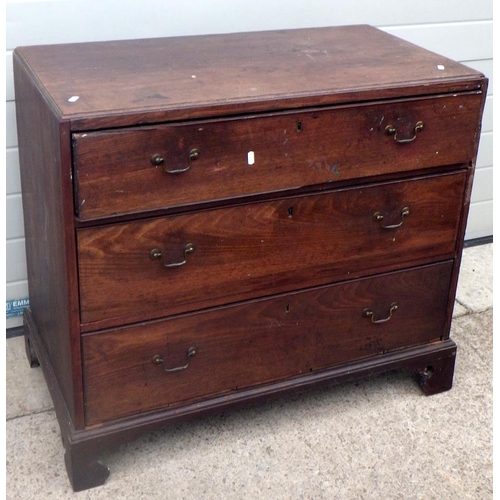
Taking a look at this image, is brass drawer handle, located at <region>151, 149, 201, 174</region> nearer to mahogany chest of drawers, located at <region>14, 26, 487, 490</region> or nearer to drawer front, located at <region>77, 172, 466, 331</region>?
mahogany chest of drawers, located at <region>14, 26, 487, 490</region>

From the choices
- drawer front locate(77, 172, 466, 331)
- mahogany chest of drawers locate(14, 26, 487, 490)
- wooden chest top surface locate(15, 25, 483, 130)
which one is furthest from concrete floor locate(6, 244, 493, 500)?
wooden chest top surface locate(15, 25, 483, 130)

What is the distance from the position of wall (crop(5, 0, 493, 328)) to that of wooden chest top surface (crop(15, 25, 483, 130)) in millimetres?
152

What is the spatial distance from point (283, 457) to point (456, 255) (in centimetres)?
73

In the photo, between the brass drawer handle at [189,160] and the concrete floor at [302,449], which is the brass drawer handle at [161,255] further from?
the concrete floor at [302,449]

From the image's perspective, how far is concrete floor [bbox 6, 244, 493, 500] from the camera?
224 centimetres

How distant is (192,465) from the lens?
2.31 meters

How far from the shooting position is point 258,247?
2168 millimetres

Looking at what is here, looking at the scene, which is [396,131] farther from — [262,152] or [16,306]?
[16,306]

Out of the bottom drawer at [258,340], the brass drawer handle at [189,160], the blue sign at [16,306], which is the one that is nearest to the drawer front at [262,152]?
the brass drawer handle at [189,160]

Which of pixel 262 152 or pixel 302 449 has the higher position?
pixel 262 152

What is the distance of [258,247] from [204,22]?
0.85 m

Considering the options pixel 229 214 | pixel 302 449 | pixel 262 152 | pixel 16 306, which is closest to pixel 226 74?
pixel 262 152

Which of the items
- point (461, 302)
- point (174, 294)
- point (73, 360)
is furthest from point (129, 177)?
point (461, 302)

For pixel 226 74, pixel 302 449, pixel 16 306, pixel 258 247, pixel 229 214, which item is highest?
pixel 226 74
